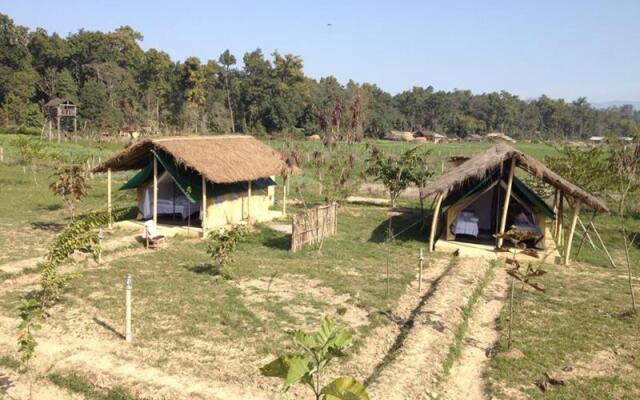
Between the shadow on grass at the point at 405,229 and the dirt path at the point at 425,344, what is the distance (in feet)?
15.4

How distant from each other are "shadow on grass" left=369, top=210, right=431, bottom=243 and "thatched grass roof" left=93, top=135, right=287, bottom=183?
12.7 feet

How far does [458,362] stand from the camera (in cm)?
856

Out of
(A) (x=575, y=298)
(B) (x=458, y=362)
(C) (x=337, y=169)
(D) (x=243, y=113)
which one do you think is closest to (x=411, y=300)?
(B) (x=458, y=362)

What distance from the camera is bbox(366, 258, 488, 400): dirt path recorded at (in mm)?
7297

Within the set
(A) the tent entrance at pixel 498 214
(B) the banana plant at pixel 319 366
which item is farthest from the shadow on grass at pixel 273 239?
(B) the banana plant at pixel 319 366

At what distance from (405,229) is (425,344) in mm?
10274

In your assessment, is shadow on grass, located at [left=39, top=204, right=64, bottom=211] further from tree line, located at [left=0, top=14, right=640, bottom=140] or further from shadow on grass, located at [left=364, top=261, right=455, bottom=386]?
tree line, located at [left=0, top=14, right=640, bottom=140]

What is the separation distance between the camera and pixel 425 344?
8711 millimetres

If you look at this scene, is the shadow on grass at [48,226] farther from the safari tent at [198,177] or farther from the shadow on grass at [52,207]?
the shadow on grass at [52,207]

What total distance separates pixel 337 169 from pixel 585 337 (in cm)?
1654

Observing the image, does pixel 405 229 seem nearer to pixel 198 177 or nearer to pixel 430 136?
pixel 198 177

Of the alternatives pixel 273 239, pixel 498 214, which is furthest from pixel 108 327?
pixel 498 214

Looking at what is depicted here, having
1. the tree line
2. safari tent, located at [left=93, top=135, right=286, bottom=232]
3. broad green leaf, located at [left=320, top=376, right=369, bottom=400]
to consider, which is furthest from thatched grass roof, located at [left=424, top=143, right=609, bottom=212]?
the tree line

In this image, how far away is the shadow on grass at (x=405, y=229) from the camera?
1756cm
